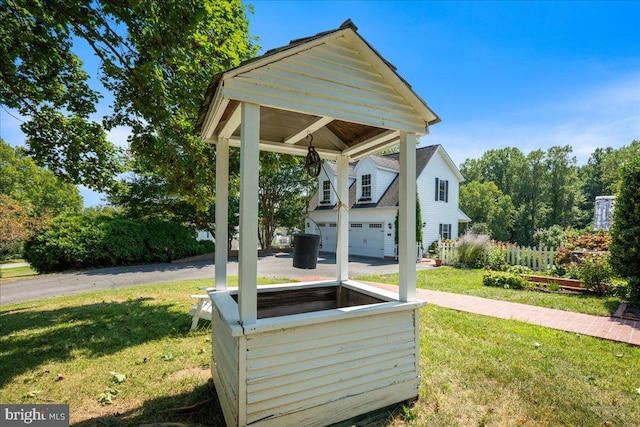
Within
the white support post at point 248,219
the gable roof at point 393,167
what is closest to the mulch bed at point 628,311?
the white support post at point 248,219

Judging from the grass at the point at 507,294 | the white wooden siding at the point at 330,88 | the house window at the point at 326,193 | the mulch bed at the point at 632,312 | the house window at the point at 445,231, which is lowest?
the grass at the point at 507,294

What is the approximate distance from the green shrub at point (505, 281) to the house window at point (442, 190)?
410 inches

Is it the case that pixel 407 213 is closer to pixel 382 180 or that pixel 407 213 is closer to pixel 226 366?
pixel 226 366

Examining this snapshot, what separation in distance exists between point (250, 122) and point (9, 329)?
20.8 ft

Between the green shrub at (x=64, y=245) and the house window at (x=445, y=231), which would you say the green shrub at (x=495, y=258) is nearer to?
the house window at (x=445, y=231)

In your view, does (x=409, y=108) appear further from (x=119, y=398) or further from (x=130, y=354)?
(x=130, y=354)

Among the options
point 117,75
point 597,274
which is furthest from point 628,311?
point 117,75

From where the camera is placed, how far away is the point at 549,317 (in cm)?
547

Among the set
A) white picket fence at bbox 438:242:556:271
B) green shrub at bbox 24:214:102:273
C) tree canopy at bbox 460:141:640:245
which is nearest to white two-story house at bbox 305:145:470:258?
white picket fence at bbox 438:242:556:271

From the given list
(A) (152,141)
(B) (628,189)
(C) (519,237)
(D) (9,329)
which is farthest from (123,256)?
(C) (519,237)

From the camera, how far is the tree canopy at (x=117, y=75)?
438cm

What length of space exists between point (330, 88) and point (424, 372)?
11.2 feet

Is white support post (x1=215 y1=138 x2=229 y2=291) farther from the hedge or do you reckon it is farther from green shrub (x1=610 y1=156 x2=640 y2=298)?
the hedge

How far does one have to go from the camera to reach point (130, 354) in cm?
396
